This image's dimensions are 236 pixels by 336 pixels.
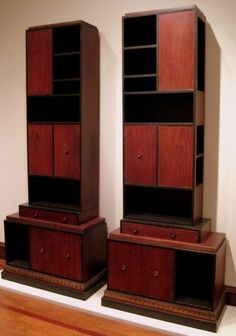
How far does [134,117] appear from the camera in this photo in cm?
248

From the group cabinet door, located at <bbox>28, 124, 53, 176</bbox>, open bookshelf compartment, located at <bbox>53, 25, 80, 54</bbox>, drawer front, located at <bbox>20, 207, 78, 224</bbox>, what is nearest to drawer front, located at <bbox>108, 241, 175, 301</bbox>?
drawer front, located at <bbox>20, 207, 78, 224</bbox>

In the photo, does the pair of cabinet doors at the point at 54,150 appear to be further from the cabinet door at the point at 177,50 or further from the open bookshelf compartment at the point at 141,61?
the cabinet door at the point at 177,50

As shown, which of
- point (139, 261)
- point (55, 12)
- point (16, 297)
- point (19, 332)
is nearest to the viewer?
point (19, 332)

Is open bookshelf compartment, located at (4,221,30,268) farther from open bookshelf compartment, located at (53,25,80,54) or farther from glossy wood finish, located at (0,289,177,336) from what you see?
open bookshelf compartment, located at (53,25,80,54)

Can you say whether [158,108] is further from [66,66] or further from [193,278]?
[193,278]

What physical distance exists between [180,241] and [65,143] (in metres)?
0.90

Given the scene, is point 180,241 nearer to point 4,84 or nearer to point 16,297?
point 16,297

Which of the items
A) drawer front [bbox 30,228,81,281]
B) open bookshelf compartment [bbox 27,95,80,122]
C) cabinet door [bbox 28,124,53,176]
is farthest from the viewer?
open bookshelf compartment [bbox 27,95,80,122]

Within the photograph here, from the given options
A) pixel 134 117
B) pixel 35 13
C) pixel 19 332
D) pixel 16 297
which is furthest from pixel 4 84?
pixel 19 332

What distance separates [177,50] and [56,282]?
1.53 metres

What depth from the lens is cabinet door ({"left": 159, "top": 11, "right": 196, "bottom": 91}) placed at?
210 centimetres

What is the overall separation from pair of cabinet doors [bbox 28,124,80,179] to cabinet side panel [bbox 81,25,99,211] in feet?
0.16

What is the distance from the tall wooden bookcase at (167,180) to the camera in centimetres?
213

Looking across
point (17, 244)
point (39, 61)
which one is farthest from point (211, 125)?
point (17, 244)
